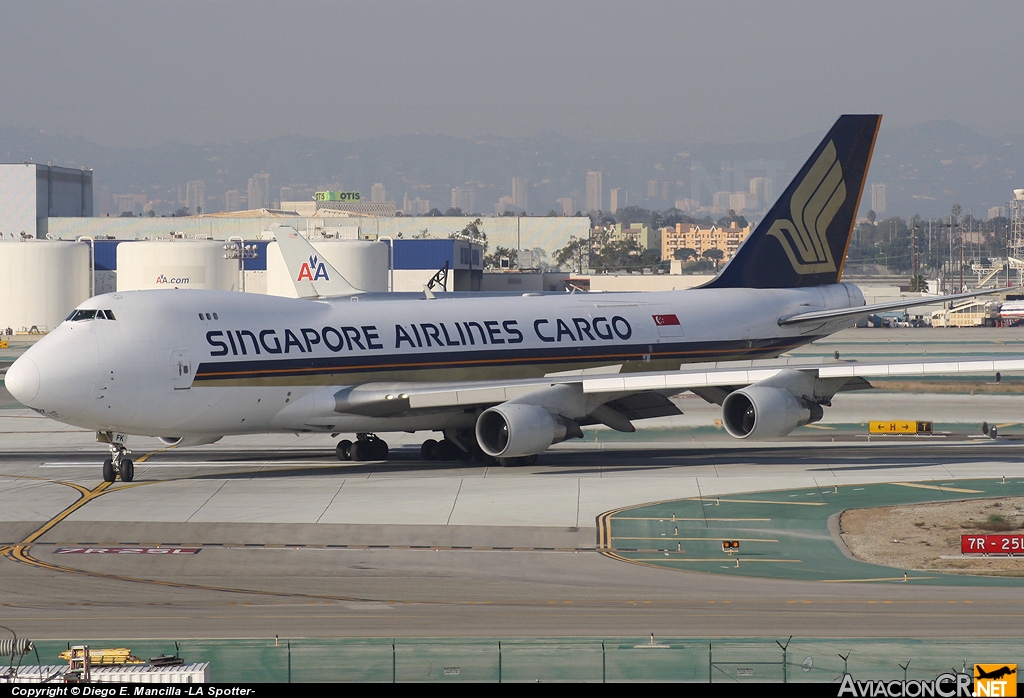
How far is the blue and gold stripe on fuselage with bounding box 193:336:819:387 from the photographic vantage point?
3862 cm

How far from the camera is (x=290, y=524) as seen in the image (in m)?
32.6

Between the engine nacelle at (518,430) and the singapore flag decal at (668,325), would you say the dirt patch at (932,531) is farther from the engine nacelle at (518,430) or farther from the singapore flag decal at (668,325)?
the singapore flag decal at (668,325)

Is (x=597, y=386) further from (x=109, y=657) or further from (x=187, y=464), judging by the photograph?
(x=109, y=657)

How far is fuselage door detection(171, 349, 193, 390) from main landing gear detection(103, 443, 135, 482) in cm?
327

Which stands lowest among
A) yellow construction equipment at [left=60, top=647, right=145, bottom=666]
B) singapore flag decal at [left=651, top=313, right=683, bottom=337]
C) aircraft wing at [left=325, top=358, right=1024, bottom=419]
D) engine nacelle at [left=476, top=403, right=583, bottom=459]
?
yellow construction equipment at [left=60, top=647, right=145, bottom=666]

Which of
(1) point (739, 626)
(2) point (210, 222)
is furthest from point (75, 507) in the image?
(2) point (210, 222)

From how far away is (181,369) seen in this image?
37.4m

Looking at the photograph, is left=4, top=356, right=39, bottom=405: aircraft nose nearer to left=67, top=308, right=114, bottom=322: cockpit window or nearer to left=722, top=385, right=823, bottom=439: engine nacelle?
left=67, top=308, right=114, bottom=322: cockpit window

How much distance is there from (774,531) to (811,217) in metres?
23.0

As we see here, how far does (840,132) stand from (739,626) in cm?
3263

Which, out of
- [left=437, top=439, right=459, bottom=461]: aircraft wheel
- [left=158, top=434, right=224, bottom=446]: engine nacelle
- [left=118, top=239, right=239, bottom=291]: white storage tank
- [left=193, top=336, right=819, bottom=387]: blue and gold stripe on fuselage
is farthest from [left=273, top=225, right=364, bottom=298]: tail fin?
[left=118, top=239, right=239, bottom=291]: white storage tank

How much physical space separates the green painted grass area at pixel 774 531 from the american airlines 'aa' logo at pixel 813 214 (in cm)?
1558

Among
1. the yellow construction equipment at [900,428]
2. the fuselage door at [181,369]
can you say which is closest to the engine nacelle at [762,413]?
the yellow construction equipment at [900,428]

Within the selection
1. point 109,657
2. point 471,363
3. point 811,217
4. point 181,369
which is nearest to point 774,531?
point 471,363
